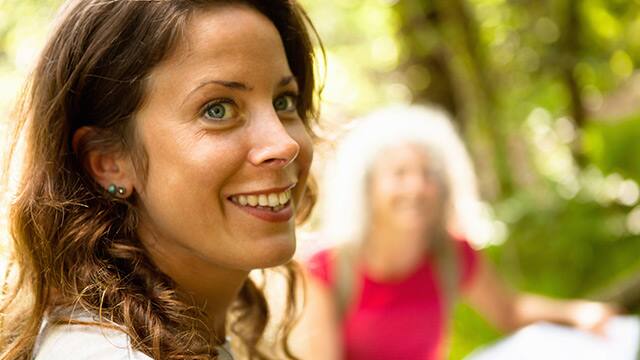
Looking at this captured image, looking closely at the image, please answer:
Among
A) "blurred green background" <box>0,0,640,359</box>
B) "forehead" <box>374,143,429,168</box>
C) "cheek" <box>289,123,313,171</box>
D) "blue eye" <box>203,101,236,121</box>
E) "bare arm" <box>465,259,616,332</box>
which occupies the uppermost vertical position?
"blurred green background" <box>0,0,640,359</box>

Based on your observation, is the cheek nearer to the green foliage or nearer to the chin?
the chin

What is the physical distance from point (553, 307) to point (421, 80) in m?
2.49

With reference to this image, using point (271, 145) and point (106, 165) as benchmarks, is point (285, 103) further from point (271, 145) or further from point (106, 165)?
point (106, 165)

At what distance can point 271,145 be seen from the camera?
54.9 inches

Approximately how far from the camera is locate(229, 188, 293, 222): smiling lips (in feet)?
4.62

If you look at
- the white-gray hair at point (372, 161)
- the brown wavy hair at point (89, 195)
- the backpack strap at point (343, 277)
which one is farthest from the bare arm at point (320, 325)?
the brown wavy hair at point (89, 195)

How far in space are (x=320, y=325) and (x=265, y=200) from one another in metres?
1.53

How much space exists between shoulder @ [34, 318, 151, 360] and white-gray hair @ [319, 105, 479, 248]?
6.12 ft

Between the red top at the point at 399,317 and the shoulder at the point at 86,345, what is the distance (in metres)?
1.78

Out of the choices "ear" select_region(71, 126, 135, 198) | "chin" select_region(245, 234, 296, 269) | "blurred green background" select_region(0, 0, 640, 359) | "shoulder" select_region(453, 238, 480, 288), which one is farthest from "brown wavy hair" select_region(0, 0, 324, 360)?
"blurred green background" select_region(0, 0, 640, 359)

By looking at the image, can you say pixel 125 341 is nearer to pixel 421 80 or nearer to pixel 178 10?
pixel 178 10

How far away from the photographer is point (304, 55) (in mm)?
1687

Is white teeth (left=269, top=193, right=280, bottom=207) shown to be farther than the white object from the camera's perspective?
No

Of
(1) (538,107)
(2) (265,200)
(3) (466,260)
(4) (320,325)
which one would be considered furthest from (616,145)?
(2) (265,200)
